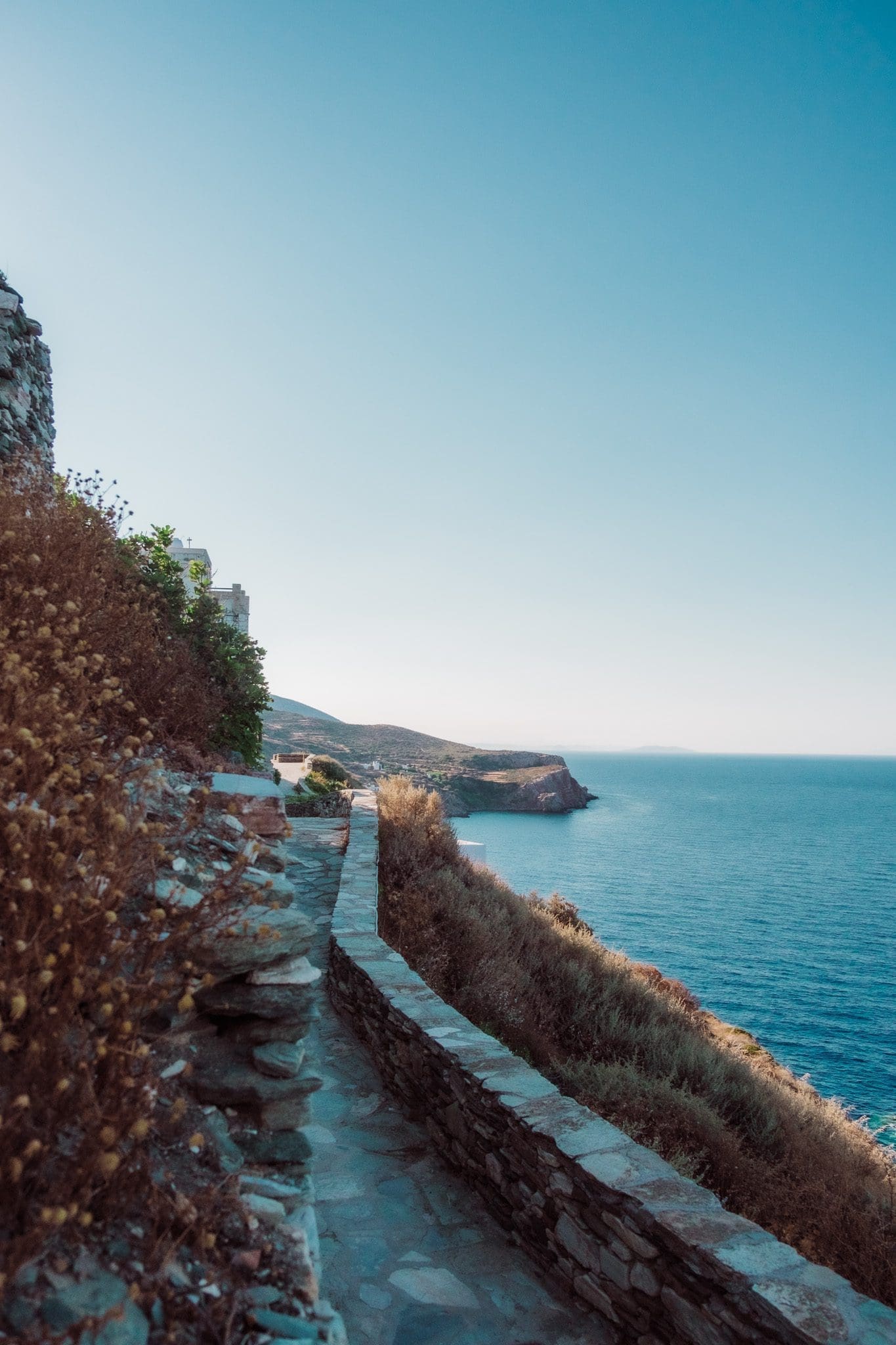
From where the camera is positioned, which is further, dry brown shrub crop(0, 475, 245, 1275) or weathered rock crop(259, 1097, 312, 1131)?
weathered rock crop(259, 1097, 312, 1131)

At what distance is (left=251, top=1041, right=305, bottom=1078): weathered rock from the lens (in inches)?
109

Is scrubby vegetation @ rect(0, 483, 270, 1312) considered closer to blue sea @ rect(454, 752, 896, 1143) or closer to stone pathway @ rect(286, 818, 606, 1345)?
stone pathway @ rect(286, 818, 606, 1345)

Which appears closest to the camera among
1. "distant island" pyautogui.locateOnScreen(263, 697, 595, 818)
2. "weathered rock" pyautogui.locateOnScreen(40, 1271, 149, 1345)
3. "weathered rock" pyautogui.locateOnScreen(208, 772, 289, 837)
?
"weathered rock" pyautogui.locateOnScreen(40, 1271, 149, 1345)

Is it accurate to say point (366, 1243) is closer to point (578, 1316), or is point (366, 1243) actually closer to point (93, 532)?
point (578, 1316)

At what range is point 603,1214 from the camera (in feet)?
10.5

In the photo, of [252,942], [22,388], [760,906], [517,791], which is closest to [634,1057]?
[252,942]

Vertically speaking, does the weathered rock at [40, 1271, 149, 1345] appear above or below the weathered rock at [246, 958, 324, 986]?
below

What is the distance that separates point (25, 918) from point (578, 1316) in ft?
9.75

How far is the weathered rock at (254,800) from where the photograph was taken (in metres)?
4.46

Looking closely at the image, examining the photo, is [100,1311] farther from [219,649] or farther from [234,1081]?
[219,649]

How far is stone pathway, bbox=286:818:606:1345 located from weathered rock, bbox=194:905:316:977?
1.31m

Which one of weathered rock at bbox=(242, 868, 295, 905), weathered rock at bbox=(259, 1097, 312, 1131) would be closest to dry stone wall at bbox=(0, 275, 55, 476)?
weathered rock at bbox=(242, 868, 295, 905)

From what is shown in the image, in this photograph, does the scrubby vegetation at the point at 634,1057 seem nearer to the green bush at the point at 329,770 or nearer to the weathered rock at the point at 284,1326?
the weathered rock at the point at 284,1326

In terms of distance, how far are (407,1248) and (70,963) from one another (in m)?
2.55
